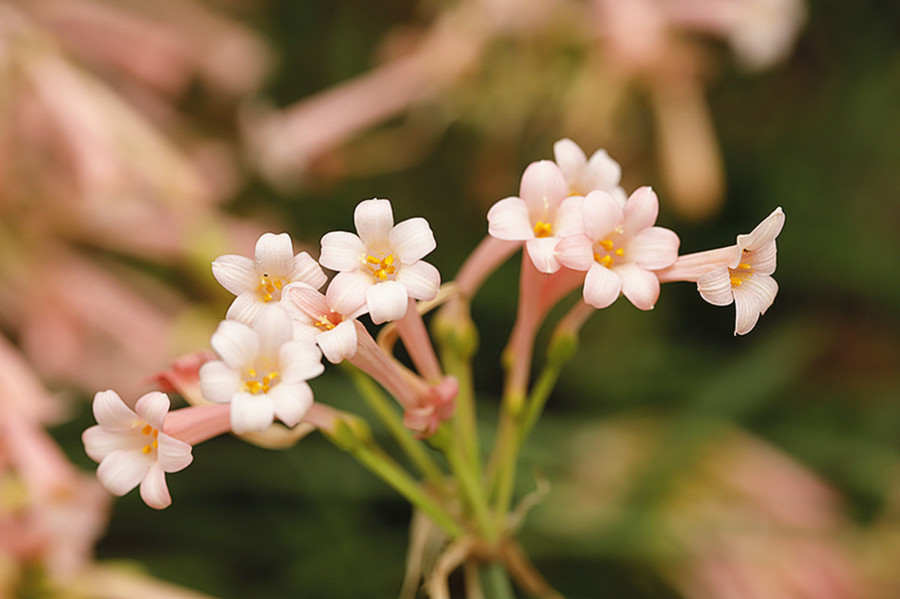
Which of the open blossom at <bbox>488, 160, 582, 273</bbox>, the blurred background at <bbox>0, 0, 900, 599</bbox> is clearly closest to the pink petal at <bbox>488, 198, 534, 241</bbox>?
the open blossom at <bbox>488, 160, 582, 273</bbox>

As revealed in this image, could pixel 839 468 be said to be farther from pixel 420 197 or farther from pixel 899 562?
pixel 420 197

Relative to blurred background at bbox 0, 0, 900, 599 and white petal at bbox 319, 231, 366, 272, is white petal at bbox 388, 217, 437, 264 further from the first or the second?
blurred background at bbox 0, 0, 900, 599

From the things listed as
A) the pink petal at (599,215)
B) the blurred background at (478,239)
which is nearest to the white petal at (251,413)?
the pink petal at (599,215)

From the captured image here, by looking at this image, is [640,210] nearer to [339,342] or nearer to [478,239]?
[339,342]

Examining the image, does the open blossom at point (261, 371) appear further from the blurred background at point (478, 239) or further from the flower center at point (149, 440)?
the blurred background at point (478, 239)

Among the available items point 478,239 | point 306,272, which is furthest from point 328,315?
point 478,239

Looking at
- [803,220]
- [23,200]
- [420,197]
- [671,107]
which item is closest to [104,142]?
[23,200]
